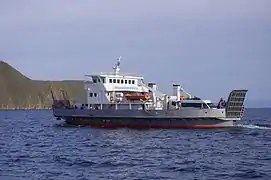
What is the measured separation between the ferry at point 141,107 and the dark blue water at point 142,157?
651 centimetres

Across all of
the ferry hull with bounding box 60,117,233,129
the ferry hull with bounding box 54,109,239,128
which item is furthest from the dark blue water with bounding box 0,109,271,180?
the ferry hull with bounding box 60,117,233,129

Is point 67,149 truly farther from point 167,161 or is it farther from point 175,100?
point 175,100

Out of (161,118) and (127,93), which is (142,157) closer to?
Answer: (161,118)

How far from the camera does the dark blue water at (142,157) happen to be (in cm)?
2794

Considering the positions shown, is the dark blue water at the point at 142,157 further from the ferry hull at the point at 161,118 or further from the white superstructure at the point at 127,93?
the white superstructure at the point at 127,93

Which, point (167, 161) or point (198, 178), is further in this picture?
point (167, 161)

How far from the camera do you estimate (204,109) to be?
60219 mm

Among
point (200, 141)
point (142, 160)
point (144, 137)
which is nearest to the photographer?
point (142, 160)

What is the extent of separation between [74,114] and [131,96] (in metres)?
9.08

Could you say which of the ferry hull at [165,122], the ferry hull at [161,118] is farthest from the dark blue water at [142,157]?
the ferry hull at [165,122]

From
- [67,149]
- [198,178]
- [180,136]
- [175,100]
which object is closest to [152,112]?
[175,100]

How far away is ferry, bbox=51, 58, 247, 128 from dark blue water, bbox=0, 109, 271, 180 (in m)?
6.51

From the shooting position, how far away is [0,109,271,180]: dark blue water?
91.7 ft

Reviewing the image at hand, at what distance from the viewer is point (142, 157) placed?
35531 millimetres
